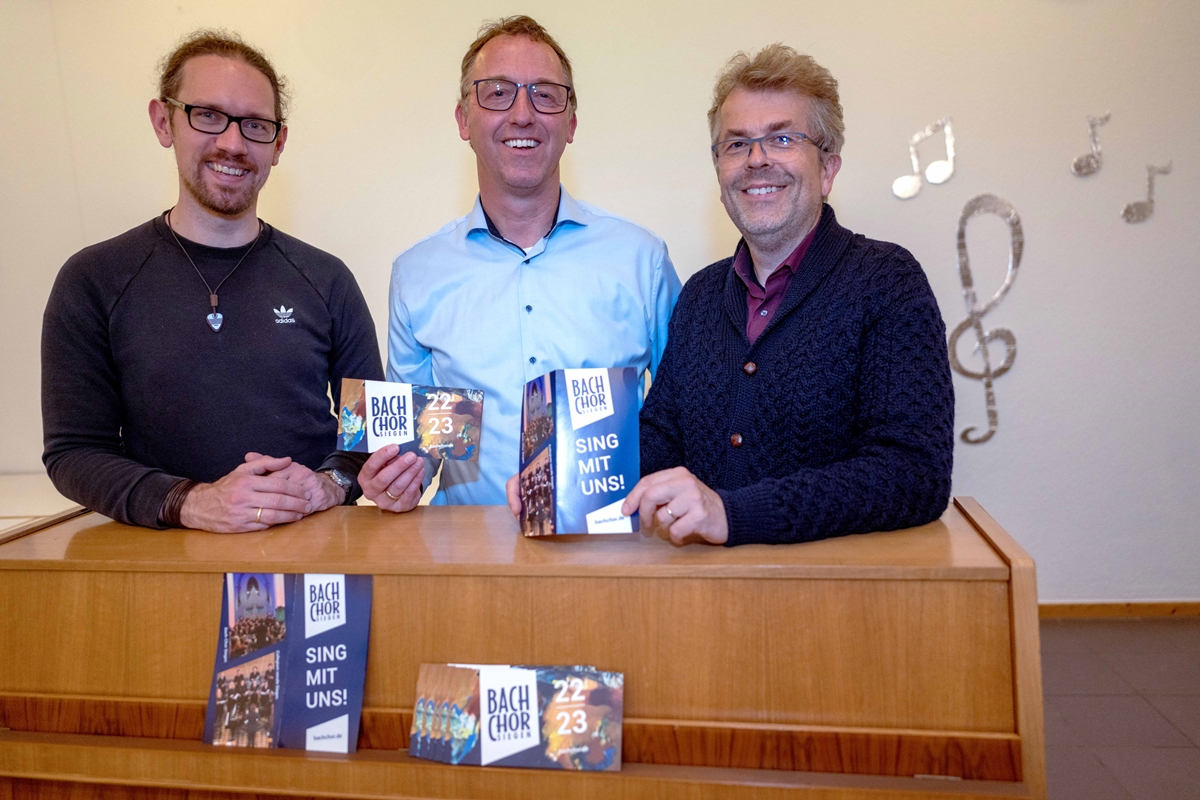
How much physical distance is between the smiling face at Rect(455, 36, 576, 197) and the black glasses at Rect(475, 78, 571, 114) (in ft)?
0.04

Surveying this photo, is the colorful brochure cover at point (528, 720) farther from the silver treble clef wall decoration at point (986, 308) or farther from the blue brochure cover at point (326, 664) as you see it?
the silver treble clef wall decoration at point (986, 308)

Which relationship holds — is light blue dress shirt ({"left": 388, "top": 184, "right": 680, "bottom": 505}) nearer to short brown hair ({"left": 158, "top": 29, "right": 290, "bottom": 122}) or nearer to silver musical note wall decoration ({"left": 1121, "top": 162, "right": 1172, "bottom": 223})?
short brown hair ({"left": 158, "top": 29, "right": 290, "bottom": 122})

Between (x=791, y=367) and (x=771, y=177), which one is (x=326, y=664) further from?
(x=771, y=177)

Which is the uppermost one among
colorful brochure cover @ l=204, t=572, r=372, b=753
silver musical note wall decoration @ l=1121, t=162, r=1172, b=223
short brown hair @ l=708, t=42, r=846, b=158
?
silver musical note wall decoration @ l=1121, t=162, r=1172, b=223

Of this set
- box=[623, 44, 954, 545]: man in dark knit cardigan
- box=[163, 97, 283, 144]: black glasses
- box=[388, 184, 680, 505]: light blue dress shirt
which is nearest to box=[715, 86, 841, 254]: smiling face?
box=[623, 44, 954, 545]: man in dark knit cardigan

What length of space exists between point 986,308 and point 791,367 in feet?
7.52

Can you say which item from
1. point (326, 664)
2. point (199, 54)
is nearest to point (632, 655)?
point (326, 664)

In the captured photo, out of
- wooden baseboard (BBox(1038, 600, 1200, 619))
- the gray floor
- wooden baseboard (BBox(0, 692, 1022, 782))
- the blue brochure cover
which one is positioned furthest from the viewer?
wooden baseboard (BBox(1038, 600, 1200, 619))

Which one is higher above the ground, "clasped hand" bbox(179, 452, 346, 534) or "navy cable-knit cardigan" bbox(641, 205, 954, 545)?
"navy cable-knit cardigan" bbox(641, 205, 954, 545)

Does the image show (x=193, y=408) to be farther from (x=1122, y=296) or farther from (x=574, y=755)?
(x=1122, y=296)

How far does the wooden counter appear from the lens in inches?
45.0

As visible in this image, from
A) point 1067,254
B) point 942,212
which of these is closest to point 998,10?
point 942,212

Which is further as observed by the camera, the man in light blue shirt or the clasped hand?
the man in light blue shirt

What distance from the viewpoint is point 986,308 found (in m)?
3.49
